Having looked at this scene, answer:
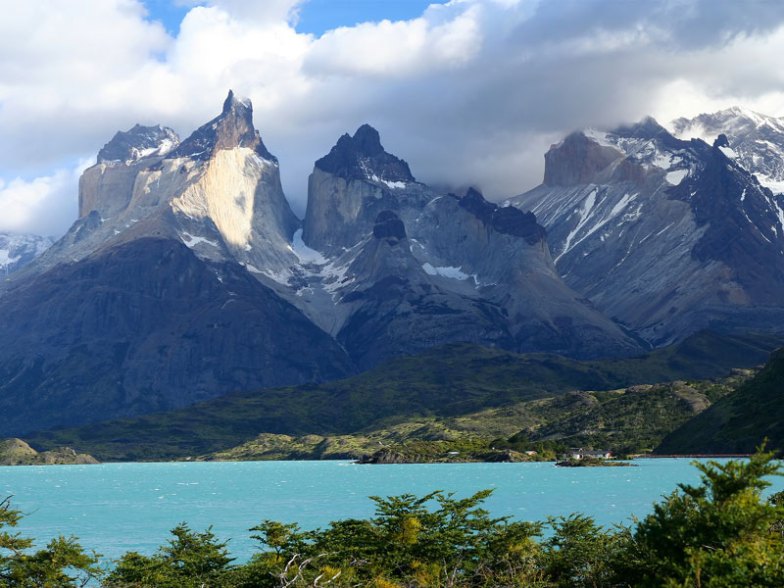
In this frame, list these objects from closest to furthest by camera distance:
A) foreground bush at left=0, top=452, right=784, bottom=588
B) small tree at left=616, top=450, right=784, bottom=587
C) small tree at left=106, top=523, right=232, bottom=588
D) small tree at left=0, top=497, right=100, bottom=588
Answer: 1. small tree at left=616, top=450, right=784, bottom=587
2. foreground bush at left=0, top=452, right=784, bottom=588
3. small tree at left=0, top=497, right=100, bottom=588
4. small tree at left=106, top=523, right=232, bottom=588

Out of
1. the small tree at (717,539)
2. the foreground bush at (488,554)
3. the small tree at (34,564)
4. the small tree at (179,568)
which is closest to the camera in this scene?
the small tree at (717,539)

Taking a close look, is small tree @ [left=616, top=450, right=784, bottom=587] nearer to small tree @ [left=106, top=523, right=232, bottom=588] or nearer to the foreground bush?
the foreground bush

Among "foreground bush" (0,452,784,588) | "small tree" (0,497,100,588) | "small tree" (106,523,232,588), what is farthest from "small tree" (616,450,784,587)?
"small tree" (0,497,100,588)

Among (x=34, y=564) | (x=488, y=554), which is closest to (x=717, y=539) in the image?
(x=488, y=554)

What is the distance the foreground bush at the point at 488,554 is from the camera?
5553 cm

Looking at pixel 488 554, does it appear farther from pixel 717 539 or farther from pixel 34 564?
pixel 34 564

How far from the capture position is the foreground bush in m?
55.5

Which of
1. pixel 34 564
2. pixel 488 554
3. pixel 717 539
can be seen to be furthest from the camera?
pixel 488 554

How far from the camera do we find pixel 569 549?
81.6m

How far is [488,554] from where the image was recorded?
82.7 m

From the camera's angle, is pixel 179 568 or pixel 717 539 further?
pixel 179 568

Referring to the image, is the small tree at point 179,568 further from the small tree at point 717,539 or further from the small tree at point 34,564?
the small tree at point 717,539

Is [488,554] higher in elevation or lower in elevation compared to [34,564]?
lower

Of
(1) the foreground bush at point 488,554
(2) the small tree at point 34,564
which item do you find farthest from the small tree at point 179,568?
(2) the small tree at point 34,564
